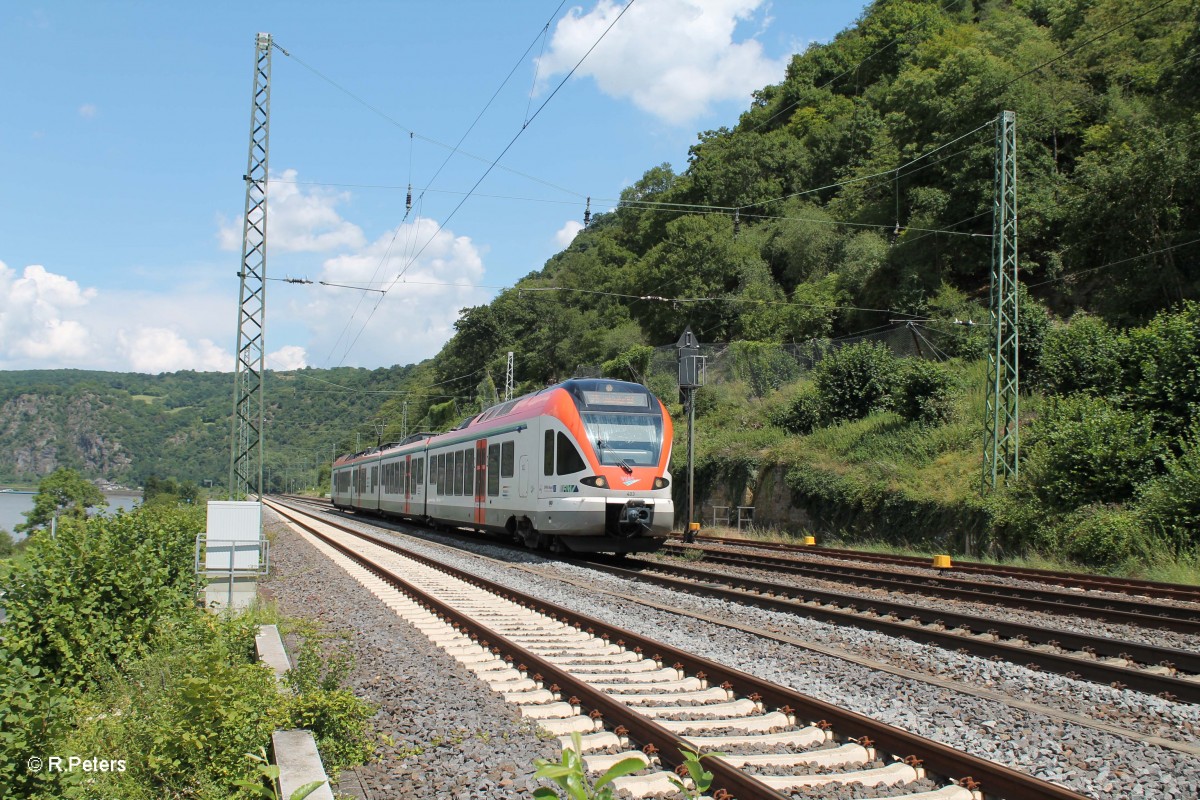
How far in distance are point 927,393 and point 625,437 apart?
12.5 meters

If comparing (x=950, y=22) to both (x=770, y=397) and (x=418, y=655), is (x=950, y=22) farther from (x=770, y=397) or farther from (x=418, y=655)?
(x=418, y=655)

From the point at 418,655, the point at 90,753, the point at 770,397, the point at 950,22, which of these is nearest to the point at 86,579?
the point at 418,655

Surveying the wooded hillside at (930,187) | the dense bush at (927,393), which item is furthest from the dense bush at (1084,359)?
the wooded hillside at (930,187)

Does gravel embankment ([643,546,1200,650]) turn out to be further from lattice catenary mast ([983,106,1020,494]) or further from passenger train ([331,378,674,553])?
lattice catenary mast ([983,106,1020,494])

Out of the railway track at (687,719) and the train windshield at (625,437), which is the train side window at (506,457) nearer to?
the train windshield at (625,437)

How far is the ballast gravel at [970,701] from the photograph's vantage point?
508 cm

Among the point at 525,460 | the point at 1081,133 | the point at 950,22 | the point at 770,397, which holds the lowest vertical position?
the point at 525,460

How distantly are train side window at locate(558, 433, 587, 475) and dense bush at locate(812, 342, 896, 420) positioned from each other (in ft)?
49.2

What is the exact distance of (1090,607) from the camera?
35.7ft

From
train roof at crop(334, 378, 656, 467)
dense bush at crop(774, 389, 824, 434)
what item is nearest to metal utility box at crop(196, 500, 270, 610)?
train roof at crop(334, 378, 656, 467)

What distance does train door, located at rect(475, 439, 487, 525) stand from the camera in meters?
21.7

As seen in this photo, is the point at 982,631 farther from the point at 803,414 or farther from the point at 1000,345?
the point at 803,414

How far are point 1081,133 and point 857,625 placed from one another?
34.5 metres

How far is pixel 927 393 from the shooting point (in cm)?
2605
